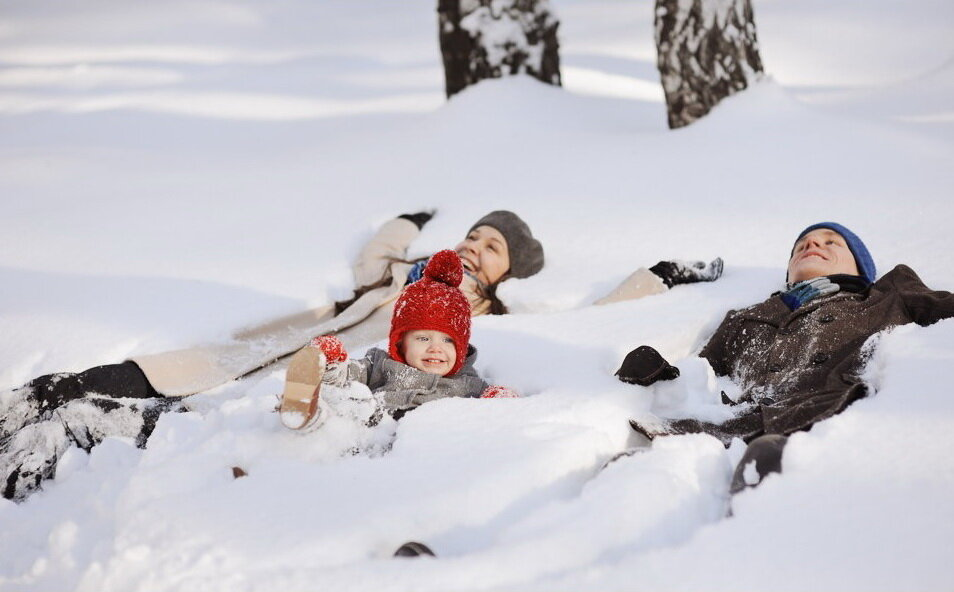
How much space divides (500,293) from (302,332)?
85cm

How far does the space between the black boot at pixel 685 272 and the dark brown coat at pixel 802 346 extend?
585mm

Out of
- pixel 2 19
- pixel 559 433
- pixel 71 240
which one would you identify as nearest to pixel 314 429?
pixel 559 433

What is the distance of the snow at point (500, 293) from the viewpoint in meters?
1.88

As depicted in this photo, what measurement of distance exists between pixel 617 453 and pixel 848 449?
0.53m

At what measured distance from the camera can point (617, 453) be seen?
2322 millimetres

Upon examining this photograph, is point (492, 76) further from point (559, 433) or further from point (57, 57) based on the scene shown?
point (57, 57)

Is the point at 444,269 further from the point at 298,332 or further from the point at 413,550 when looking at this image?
the point at 413,550

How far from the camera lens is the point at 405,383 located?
2922 millimetres

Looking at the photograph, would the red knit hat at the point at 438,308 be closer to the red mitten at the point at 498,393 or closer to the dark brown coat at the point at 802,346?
the red mitten at the point at 498,393

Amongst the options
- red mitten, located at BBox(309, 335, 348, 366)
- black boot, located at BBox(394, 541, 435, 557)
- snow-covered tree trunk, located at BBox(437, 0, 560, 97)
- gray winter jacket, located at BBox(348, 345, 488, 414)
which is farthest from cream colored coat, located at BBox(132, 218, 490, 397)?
snow-covered tree trunk, located at BBox(437, 0, 560, 97)

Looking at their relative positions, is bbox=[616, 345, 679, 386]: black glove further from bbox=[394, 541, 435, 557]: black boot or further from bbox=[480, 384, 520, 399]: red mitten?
bbox=[394, 541, 435, 557]: black boot

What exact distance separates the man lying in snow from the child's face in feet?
1.84

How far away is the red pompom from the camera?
310 cm

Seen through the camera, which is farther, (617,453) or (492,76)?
(492,76)
